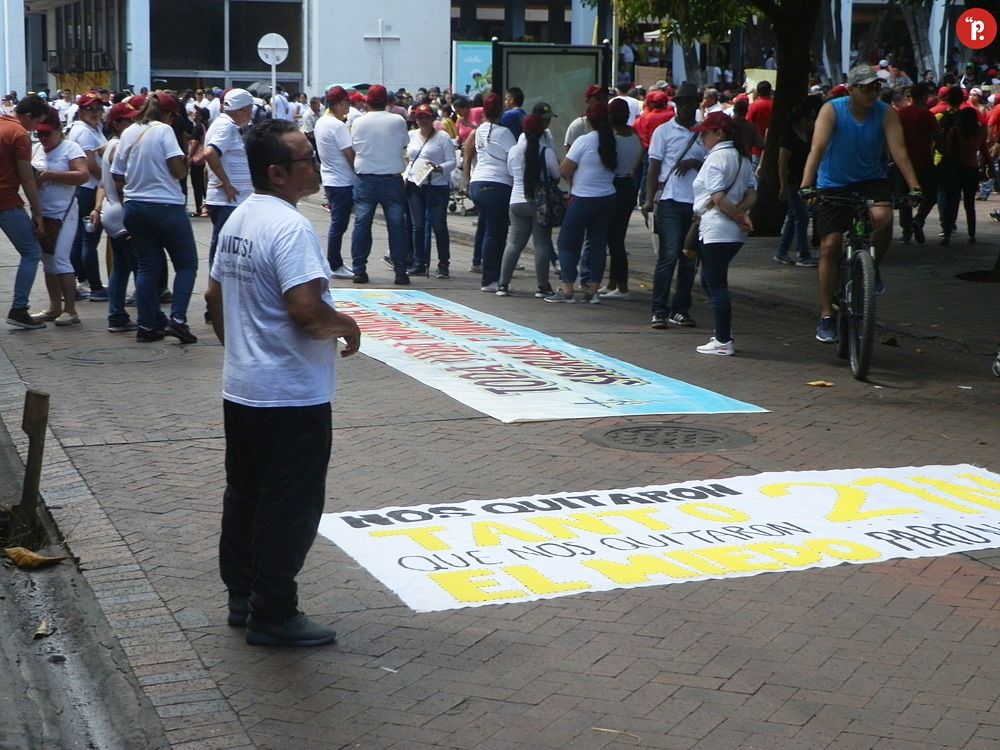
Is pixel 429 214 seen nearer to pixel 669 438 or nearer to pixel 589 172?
pixel 589 172

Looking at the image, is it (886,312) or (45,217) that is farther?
(886,312)

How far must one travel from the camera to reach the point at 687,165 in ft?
37.6

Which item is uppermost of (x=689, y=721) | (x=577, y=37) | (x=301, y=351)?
(x=577, y=37)

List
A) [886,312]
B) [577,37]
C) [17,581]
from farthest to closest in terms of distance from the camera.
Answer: [577,37] → [886,312] → [17,581]

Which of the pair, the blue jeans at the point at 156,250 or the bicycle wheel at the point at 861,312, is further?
the blue jeans at the point at 156,250

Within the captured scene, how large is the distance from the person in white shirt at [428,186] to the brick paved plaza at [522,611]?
5.36m

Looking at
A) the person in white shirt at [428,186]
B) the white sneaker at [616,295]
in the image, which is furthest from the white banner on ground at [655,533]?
the person in white shirt at [428,186]

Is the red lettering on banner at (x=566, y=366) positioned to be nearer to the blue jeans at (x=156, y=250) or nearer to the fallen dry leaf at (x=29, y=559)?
the blue jeans at (x=156, y=250)

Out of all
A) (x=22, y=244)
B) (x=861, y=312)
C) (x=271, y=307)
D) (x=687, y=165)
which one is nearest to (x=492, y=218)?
(x=687, y=165)

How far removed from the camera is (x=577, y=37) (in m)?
53.8

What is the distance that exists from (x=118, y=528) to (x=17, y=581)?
60cm

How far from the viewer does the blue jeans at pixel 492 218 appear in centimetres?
1372

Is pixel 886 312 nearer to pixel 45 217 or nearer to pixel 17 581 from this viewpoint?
pixel 45 217

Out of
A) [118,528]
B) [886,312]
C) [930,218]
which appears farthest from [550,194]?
[930,218]
